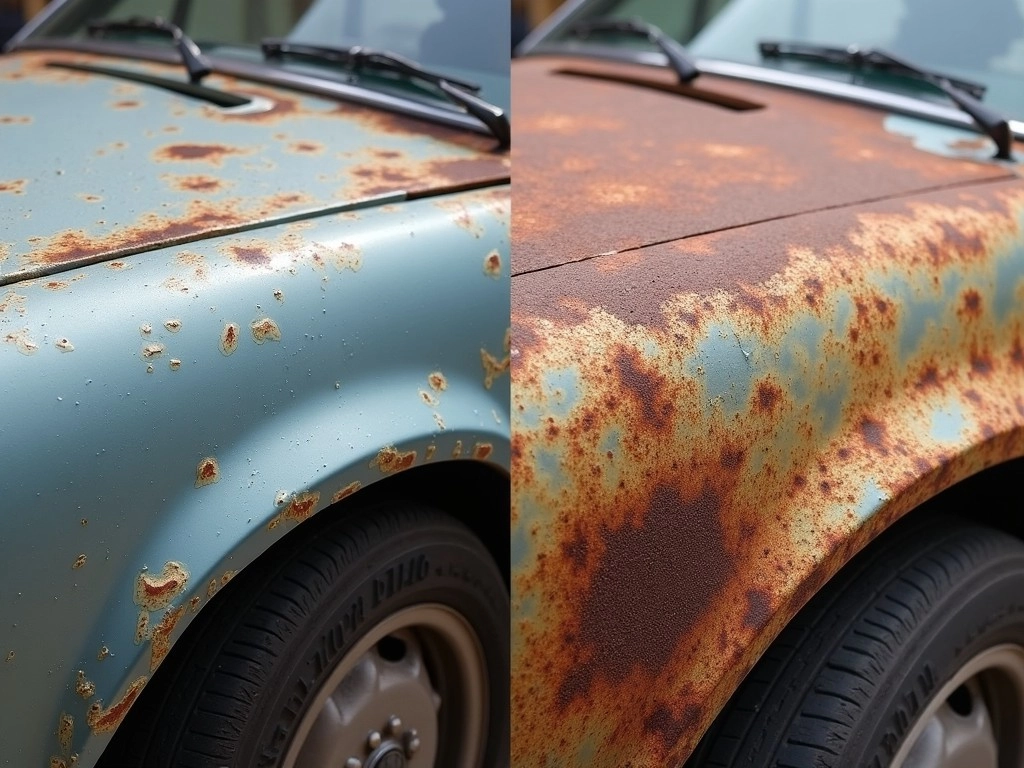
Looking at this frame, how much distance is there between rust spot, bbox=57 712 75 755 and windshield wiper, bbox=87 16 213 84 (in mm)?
1095

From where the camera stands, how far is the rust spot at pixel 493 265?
1.15 meters

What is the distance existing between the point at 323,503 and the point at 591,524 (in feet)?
0.82

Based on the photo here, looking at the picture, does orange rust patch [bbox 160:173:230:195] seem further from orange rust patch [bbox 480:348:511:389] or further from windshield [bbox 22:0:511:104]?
windshield [bbox 22:0:511:104]

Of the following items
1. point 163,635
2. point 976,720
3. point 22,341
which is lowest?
point 976,720

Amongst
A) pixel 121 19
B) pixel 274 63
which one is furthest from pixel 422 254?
pixel 121 19

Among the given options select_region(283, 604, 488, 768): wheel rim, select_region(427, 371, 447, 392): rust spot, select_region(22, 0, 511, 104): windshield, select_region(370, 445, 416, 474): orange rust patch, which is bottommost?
select_region(283, 604, 488, 768): wheel rim

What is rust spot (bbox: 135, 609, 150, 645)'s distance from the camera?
0.85 meters

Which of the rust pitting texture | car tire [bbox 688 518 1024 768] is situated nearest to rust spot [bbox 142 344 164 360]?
the rust pitting texture

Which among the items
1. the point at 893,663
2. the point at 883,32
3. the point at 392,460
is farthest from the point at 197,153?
the point at 883,32

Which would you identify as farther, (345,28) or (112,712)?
(345,28)

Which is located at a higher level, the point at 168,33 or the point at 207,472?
the point at 168,33

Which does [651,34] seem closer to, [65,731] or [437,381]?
[437,381]

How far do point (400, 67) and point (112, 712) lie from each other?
3.54 feet

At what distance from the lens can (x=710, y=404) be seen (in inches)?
44.7
